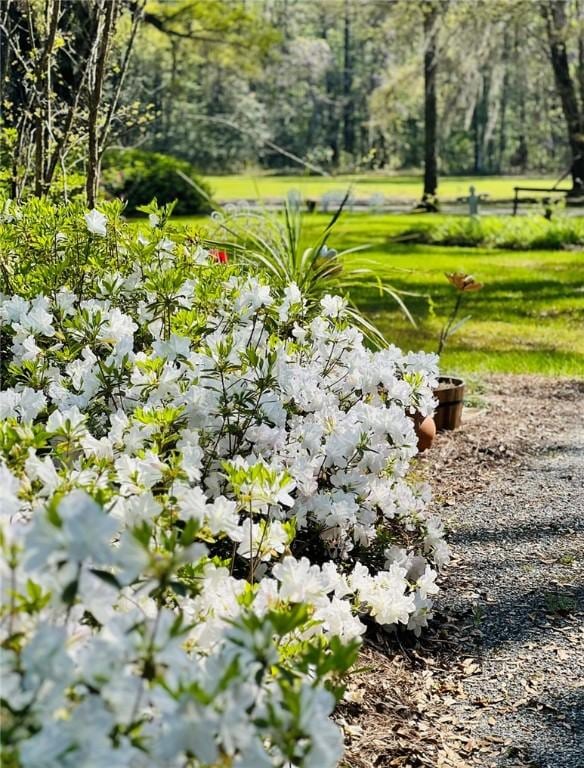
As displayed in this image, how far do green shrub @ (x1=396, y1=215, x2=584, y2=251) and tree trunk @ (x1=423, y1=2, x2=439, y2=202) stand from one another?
5.30m

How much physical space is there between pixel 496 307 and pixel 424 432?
4799 millimetres

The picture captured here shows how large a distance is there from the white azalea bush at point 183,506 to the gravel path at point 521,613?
24 centimetres

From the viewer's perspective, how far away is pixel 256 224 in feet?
21.3

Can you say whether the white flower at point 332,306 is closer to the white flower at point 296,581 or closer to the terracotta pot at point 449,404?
the white flower at point 296,581

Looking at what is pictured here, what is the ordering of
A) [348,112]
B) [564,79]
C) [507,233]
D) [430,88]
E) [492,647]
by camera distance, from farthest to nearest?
[348,112], [430,88], [564,79], [507,233], [492,647]

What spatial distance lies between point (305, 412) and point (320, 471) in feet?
0.75

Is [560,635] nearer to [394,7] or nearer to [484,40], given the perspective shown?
[484,40]

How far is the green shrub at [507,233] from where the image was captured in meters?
14.2

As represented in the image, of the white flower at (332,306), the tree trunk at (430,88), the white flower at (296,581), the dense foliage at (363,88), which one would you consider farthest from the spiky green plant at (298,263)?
the tree trunk at (430,88)

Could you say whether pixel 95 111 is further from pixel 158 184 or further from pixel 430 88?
pixel 158 184

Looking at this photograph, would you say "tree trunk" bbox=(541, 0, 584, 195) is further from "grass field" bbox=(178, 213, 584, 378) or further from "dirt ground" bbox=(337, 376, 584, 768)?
"dirt ground" bbox=(337, 376, 584, 768)

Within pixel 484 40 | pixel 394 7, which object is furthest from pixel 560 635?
pixel 394 7

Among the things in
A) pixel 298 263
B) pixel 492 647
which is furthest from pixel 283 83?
pixel 492 647

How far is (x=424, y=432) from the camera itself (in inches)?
190
